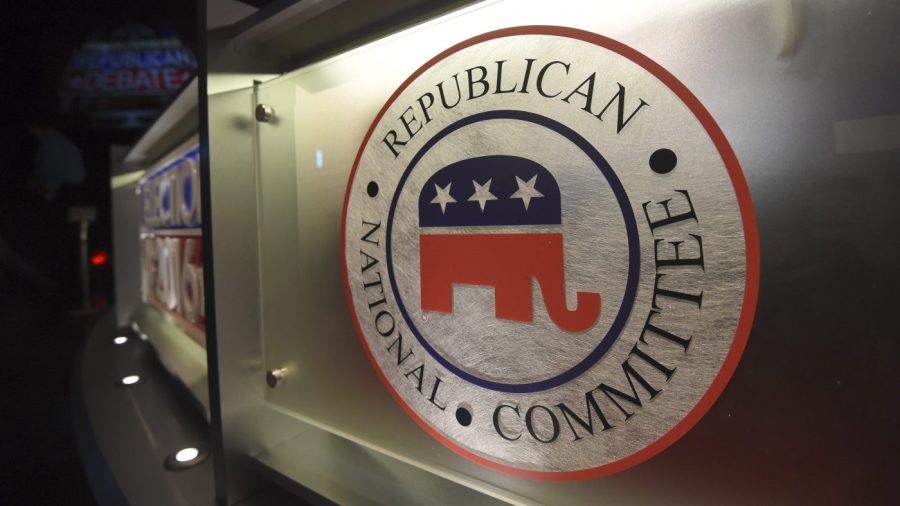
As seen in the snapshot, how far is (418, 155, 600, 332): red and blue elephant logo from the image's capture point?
2.69 ft

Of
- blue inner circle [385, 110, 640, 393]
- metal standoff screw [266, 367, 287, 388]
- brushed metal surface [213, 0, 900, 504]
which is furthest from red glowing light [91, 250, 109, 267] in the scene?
brushed metal surface [213, 0, 900, 504]

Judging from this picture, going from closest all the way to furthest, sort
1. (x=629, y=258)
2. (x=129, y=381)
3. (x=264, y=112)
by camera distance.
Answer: (x=629, y=258)
(x=264, y=112)
(x=129, y=381)

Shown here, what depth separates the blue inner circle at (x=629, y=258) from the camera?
736mm

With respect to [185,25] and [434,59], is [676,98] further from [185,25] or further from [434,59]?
[185,25]

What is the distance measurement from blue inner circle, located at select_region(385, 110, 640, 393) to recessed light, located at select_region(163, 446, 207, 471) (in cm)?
101

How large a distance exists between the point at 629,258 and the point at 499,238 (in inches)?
9.7

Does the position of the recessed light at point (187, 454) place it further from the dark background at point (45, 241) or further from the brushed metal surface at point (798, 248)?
the brushed metal surface at point (798, 248)

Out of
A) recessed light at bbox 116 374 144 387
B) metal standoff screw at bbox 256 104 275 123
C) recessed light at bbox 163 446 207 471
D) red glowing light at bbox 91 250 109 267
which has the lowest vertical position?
recessed light at bbox 116 374 144 387

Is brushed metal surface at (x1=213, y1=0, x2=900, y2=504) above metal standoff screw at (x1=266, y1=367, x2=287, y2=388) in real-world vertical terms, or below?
above

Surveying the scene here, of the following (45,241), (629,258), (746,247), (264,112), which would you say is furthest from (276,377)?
(45,241)

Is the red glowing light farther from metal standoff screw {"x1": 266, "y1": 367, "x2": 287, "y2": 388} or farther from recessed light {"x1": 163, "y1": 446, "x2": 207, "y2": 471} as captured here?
metal standoff screw {"x1": 266, "y1": 367, "x2": 287, "y2": 388}

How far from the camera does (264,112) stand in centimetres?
125

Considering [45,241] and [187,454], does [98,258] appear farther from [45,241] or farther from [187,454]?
[187,454]

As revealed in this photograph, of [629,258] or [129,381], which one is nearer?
[629,258]
